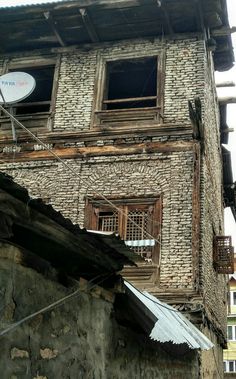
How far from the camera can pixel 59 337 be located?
4453mm

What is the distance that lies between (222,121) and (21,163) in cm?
733

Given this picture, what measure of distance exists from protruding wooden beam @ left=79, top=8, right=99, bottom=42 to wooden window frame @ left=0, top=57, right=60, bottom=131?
974 mm

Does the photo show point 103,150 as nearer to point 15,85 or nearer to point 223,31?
point 15,85

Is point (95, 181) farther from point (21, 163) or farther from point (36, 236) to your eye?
point (36, 236)

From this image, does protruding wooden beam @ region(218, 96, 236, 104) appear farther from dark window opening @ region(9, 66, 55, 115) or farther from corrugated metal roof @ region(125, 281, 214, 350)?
corrugated metal roof @ region(125, 281, 214, 350)

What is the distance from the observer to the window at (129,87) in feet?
35.9

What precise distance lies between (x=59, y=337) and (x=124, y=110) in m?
7.25

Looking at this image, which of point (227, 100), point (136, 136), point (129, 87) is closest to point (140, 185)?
point (136, 136)

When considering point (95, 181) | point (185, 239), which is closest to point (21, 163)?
point (95, 181)

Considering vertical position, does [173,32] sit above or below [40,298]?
above

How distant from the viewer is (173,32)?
37.4 ft

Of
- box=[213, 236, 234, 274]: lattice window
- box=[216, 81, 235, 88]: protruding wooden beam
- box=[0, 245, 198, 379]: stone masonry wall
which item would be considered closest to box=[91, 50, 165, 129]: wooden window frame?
box=[213, 236, 234, 274]: lattice window

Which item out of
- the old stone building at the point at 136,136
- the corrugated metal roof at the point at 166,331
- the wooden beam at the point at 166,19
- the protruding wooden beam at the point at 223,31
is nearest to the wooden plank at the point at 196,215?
the old stone building at the point at 136,136

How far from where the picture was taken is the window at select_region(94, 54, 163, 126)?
10.9m
